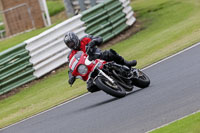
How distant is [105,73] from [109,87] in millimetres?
465

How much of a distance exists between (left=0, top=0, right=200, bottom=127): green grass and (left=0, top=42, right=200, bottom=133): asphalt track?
1216 millimetres

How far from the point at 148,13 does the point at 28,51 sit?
7.59 meters

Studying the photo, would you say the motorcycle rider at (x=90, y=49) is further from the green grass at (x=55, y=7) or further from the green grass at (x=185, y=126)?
the green grass at (x=55, y=7)

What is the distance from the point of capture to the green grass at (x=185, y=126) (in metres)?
6.69

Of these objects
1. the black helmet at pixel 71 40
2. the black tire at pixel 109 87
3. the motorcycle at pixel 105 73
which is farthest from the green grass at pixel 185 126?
the black helmet at pixel 71 40

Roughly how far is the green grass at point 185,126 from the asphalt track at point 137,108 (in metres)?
0.31

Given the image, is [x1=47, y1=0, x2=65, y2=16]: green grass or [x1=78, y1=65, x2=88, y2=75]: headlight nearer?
[x1=78, y1=65, x2=88, y2=75]: headlight

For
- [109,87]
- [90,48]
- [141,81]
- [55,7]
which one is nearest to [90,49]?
[90,48]

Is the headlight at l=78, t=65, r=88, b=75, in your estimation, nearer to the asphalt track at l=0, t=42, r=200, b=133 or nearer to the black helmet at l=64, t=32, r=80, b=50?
the black helmet at l=64, t=32, r=80, b=50

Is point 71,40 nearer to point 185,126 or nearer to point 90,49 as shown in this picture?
point 90,49

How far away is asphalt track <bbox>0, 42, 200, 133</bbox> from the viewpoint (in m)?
7.89

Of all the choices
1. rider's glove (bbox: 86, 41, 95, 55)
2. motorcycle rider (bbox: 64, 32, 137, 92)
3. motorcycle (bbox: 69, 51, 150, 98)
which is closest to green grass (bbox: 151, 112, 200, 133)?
motorcycle (bbox: 69, 51, 150, 98)

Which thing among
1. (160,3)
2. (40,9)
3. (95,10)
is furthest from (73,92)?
(40,9)

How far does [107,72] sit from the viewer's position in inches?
397
